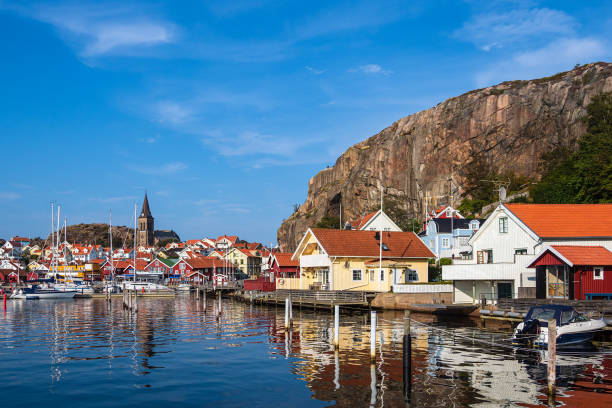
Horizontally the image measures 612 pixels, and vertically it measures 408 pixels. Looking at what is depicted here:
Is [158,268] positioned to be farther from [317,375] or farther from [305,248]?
[317,375]

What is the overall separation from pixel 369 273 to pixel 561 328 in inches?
1211

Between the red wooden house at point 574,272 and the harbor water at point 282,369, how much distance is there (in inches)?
207

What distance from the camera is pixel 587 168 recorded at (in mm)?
71688

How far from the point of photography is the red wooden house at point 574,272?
3850 centimetres

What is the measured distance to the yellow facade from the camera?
57.6m

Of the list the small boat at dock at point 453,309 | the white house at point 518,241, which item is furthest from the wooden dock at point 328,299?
the white house at point 518,241

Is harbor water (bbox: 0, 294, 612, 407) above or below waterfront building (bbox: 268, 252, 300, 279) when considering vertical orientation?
below

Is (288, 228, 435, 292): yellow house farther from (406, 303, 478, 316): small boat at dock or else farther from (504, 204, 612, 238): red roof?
(504, 204, 612, 238): red roof

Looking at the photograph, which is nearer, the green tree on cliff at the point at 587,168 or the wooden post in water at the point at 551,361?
the wooden post in water at the point at 551,361

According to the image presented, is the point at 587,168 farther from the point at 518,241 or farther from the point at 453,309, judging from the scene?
the point at 453,309

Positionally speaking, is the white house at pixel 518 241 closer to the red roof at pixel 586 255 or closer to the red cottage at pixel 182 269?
the red roof at pixel 586 255

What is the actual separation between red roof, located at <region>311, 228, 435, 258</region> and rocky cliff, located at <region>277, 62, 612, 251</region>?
57058mm

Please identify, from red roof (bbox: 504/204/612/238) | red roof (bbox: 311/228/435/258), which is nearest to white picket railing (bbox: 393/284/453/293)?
red roof (bbox: 311/228/435/258)

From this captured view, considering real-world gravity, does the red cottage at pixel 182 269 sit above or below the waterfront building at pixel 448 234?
below
